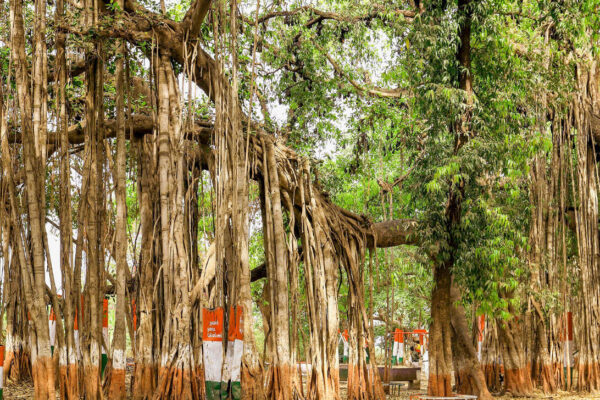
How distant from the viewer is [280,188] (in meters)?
7.36

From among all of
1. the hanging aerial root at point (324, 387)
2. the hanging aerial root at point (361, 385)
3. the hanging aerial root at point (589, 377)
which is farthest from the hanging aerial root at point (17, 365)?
the hanging aerial root at point (589, 377)

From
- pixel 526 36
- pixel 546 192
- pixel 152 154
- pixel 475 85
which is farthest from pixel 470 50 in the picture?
pixel 152 154

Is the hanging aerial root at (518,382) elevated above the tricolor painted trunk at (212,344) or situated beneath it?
situated beneath

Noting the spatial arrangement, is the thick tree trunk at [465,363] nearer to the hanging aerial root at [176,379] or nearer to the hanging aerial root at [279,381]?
the hanging aerial root at [279,381]

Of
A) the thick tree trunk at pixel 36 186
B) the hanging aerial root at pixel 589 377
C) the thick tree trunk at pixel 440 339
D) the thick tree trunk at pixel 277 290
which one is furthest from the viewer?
the hanging aerial root at pixel 589 377

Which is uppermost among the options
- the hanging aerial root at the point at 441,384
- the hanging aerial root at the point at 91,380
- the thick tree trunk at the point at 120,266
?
the thick tree trunk at the point at 120,266

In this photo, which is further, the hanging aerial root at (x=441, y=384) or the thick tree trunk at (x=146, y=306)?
the hanging aerial root at (x=441, y=384)

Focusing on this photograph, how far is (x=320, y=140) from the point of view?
398 inches

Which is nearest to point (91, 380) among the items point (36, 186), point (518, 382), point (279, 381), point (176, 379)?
point (176, 379)

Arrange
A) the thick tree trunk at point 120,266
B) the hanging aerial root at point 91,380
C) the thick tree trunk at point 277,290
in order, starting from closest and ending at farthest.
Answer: the hanging aerial root at point 91,380 < the thick tree trunk at point 120,266 < the thick tree trunk at point 277,290

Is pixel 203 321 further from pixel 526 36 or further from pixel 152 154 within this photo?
pixel 526 36

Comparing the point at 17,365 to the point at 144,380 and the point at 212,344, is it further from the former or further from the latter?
the point at 212,344

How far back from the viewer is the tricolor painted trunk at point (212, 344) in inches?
239

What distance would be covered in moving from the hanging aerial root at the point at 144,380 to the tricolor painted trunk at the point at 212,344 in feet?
2.03
